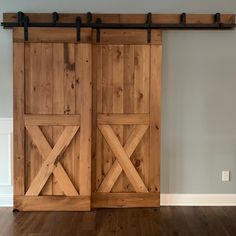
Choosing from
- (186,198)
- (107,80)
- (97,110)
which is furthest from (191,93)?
(186,198)

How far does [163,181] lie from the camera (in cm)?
373

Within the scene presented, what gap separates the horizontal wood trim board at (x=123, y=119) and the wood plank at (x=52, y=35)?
868 mm

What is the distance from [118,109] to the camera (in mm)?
3639

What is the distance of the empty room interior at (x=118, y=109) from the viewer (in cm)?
351

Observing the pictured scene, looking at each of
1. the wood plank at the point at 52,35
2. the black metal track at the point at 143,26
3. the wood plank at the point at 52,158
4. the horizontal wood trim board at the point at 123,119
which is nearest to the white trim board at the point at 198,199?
the horizontal wood trim board at the point at 123,119

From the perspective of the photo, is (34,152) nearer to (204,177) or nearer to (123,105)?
(123,105)

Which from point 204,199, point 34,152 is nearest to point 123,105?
point 34,152

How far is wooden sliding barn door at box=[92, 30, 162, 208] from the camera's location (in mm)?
3605

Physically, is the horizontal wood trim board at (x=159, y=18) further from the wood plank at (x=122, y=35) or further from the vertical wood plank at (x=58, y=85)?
the vertical wood plank at (x=58, y=85)

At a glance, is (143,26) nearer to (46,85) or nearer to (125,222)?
(46,85)

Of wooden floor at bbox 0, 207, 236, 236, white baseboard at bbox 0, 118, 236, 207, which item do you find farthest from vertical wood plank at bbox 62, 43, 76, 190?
white baseboard at bbox 0, 118, 236, 207

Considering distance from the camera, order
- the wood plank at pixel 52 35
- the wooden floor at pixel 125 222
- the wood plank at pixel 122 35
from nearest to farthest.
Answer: the wooden floor at pixel 125 222 → the wood plank at pixel 52 35 → the wood plank at pixel 122 35

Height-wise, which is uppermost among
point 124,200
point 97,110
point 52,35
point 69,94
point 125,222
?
point 52,35

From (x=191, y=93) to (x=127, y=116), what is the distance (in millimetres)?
785
